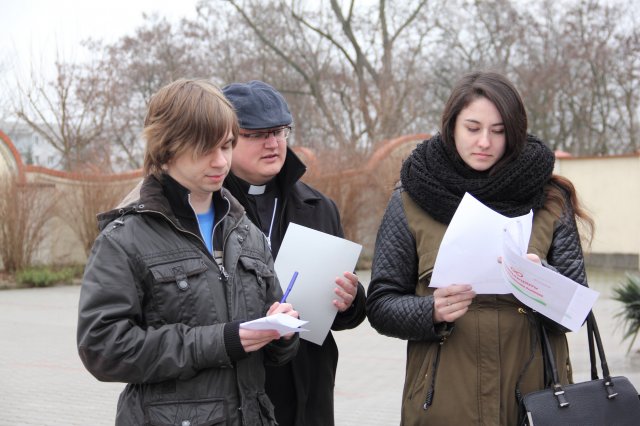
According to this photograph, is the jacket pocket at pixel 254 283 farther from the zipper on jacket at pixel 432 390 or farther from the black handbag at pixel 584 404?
the black handbag at pixel 584 404

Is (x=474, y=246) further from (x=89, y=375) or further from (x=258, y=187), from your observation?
(x=89, y=375)

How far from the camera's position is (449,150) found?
291 cm

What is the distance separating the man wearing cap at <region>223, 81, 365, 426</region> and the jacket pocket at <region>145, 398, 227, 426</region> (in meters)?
0.82

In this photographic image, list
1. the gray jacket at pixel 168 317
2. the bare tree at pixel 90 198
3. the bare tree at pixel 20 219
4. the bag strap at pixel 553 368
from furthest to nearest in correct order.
Answer: the bare tree at pixel 90 198 < the bare tree at pixel 20 219 < the bag strap at pixel 553 368 < the gray jacket at pixel 168 317

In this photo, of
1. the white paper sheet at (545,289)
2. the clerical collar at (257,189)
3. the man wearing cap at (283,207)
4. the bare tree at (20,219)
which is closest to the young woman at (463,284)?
the white paper sheet at (545,289)

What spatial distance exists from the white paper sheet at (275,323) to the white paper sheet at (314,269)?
73 cm

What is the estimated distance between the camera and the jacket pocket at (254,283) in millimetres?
2543

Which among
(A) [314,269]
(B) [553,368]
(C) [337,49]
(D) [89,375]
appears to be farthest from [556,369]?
(C) [337,49]

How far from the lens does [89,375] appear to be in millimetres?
8352

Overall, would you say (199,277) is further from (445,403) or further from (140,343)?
(445,403)

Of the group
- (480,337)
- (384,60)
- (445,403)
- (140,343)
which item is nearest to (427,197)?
(480,337)

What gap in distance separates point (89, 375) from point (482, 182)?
6.42 metres

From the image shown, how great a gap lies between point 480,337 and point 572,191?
0.62 metres

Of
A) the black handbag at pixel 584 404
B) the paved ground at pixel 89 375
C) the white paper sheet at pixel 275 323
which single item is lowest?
the paved ground at pixel 89 375
